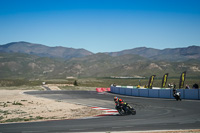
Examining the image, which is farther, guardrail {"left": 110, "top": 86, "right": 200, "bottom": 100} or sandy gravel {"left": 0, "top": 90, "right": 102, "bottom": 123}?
guardrail {"left": 110, "top": 86, "right": 200, "bottom": 100}

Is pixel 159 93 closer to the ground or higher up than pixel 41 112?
higher up

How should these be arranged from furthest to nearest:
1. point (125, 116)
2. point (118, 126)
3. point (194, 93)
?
point (194, 93)
point (125, 116)
point (118, 126)

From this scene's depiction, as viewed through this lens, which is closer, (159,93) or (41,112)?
(41,112)

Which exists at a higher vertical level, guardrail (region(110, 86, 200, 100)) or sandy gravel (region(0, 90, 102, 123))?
guardrail (region(110, 86, 200, 100))

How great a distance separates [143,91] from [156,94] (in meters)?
3.40

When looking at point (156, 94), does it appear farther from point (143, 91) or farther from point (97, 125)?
point (97, 125)

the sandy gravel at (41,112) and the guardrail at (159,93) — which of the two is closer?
the sandy gravel at (41,112)

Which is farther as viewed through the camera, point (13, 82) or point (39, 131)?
point (13, 82)

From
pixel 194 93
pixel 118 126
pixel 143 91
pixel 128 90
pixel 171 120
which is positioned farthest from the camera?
pixel 128 90

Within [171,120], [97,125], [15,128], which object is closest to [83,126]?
[97,125]

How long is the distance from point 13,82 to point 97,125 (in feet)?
333

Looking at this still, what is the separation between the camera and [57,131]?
50.1 feet

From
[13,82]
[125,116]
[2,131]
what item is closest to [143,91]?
[125,116]

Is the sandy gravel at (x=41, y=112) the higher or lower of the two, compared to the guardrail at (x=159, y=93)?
lower
